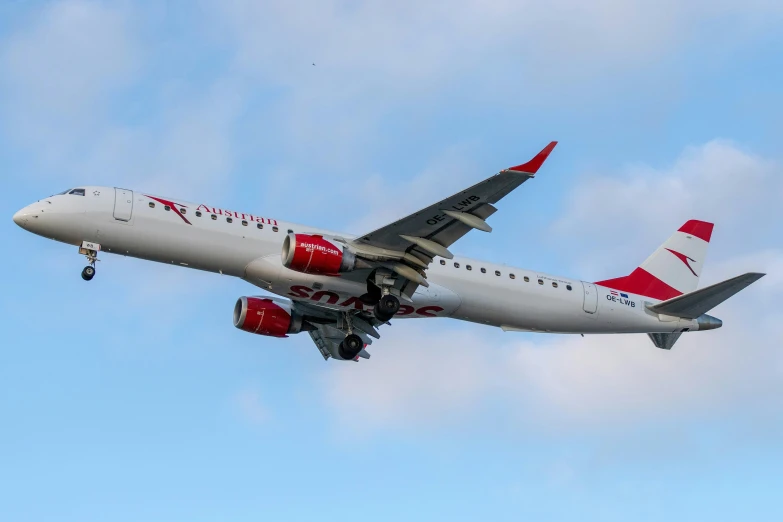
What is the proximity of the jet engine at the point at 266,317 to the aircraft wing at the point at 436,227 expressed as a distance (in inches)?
279

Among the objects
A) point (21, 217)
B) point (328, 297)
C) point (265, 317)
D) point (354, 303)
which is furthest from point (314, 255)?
point (21, 217)

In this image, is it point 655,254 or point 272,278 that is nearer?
point 272,278

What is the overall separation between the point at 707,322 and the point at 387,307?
48.0ft

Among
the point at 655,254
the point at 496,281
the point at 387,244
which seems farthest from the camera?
the point at 655,254

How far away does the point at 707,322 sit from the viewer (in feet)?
154

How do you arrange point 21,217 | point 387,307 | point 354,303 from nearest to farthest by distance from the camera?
point 21,217 < point 387,307 < point 354,303

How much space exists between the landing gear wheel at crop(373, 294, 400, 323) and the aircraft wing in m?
0.76

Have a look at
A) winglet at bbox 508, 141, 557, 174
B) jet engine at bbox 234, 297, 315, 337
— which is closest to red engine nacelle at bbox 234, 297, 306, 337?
jet engine at bbox 234, 297, 315, 337

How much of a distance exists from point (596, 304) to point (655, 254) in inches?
221

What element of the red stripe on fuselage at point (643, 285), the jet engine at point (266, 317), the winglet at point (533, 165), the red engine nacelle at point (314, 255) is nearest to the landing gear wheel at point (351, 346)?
the jet engine at point (266, 317)

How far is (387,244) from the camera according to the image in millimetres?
41156

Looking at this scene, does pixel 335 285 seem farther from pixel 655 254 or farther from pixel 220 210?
pixel 655 254

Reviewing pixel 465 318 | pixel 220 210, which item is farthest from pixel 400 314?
pixel 220 210

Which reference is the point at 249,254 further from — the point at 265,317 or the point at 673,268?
the point at 673,268
